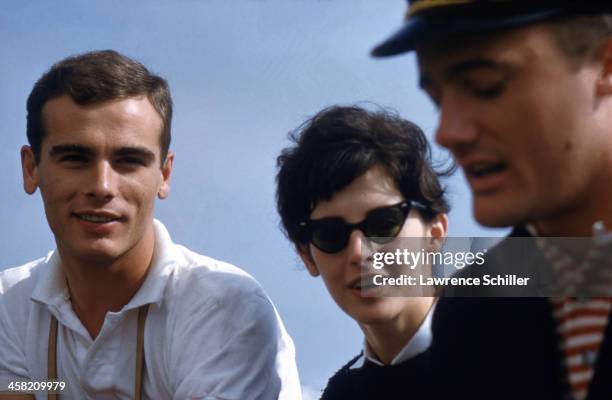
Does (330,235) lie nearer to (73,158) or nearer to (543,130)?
(73,158)

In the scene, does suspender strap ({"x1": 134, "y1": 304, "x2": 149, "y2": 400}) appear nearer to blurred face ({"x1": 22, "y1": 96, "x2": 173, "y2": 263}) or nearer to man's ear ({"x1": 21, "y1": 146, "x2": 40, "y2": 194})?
blurred face ({"x1": 22, "y1": 96, "x2": 173, "y2": 263})

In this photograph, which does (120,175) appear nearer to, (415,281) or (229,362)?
(229,362)

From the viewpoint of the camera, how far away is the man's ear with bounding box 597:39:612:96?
1.65 meters

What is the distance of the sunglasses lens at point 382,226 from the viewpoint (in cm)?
287

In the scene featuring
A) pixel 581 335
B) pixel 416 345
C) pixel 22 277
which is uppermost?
pixel 22 277

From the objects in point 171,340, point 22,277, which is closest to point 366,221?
point 171,340

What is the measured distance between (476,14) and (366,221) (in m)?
1.29

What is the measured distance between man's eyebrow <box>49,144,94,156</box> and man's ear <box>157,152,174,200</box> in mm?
384

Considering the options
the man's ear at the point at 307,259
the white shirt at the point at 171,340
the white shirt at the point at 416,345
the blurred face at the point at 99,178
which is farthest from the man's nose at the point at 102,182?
the white shirt at the point at 416,345

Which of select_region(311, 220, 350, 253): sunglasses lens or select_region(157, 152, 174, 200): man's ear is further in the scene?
select_region(157, 152, 174, 200): man's ear

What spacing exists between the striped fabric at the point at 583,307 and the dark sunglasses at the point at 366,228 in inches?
43.6

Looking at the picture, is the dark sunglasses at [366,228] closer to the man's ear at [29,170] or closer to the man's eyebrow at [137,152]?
the man's eyebrow at [137,152]

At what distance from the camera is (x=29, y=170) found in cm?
377

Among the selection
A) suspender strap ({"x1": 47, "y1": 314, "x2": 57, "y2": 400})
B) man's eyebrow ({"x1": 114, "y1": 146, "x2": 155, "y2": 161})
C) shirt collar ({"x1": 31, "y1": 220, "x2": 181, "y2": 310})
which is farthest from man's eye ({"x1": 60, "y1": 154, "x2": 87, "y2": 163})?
suspender strap ({"x1": 47, "y1": 314, "x2": 57, "y2": 400})
